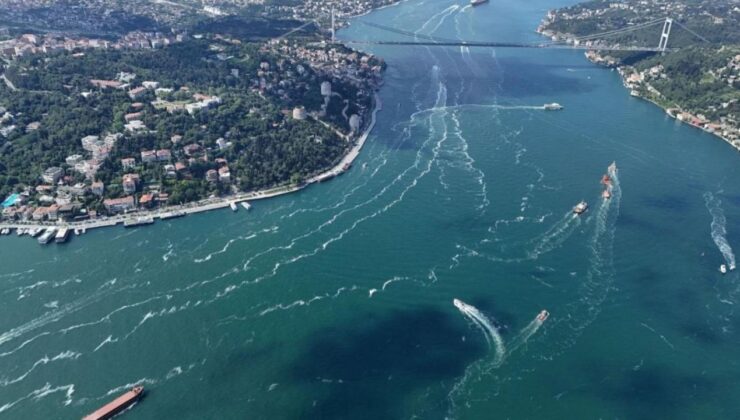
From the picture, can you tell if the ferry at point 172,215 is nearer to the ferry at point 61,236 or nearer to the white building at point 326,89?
the ferry at point 61,236

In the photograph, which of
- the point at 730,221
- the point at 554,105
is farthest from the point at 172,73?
the point at 730,221

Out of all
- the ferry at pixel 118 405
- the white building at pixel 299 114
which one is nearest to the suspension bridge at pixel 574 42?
the white building at pixel 299 114

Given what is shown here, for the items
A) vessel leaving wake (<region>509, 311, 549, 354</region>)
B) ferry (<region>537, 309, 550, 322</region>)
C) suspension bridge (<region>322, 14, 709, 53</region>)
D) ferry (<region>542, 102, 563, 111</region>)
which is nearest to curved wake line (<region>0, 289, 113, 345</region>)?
vessel leaving wake (<region>509, 311, 549, 354</region>)

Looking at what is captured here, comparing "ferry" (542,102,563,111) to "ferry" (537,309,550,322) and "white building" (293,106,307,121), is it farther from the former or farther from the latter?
"ferry" (537,309,550,322)

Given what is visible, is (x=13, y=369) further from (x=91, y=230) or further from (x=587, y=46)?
(x=587, y=46)

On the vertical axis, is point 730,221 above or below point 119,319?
above
